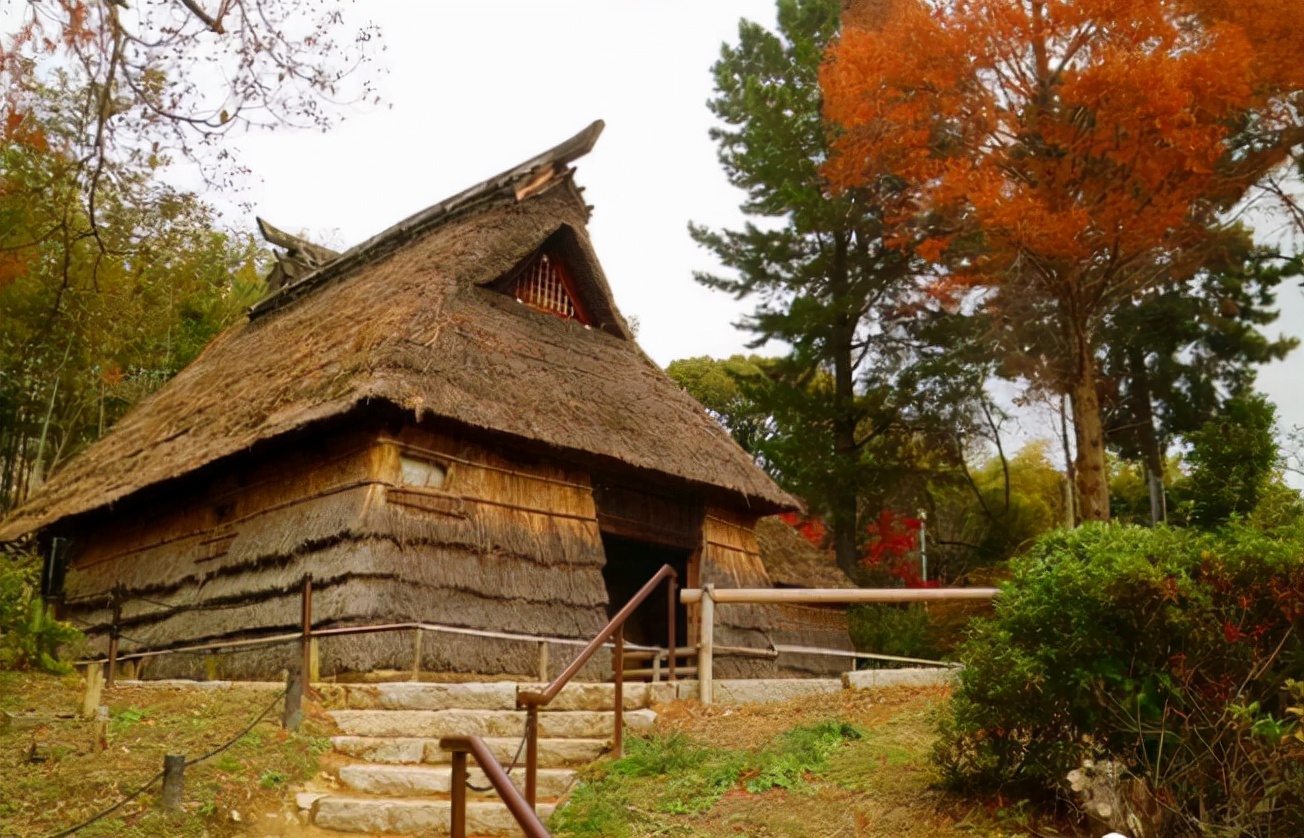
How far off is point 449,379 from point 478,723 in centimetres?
446

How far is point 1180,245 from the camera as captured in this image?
18.7 meters

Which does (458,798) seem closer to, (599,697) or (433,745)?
(433,745)

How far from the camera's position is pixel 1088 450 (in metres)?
15.9

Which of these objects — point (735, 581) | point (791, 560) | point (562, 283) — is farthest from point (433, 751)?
point (791, 560)

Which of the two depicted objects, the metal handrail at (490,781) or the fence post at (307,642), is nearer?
the metal handrail at (490,781)

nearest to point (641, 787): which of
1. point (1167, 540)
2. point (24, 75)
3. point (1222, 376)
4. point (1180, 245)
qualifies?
point (1167, 540)

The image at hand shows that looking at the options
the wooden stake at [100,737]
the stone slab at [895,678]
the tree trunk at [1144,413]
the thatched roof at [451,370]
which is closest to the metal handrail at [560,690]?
the stone slab at [895,678]

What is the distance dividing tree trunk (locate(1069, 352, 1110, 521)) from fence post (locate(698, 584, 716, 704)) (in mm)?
8000

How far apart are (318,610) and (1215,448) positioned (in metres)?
9.79

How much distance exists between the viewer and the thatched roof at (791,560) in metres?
17.2

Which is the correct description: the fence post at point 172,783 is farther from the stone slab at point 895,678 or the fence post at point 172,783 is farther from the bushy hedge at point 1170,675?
the stone slab at point 895,678

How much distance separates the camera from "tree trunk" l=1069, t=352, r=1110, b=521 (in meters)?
15.3

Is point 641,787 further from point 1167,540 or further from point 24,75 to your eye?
point 24,75

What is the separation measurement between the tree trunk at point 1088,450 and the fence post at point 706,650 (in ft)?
26.2
